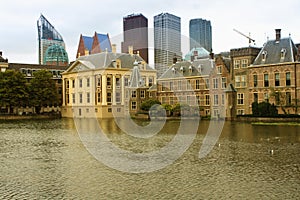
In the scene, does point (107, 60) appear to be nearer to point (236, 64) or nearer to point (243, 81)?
point (236, 64)

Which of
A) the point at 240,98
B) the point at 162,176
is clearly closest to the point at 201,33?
the point at 240,98

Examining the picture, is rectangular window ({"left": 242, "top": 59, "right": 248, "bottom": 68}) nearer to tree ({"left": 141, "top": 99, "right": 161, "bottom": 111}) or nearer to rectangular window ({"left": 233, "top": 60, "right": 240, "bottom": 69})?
rectangular window ({"left": 233, "top": 60, "right": 240, "bottom": 69})

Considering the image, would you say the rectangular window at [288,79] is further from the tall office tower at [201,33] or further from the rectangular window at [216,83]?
the tall office tower at [201,33]

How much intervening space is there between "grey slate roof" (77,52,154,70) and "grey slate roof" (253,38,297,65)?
32.6 m

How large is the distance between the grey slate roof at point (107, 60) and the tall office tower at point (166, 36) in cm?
1489

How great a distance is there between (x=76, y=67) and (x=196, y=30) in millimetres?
28547

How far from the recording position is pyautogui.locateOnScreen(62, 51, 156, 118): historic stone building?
272 feet

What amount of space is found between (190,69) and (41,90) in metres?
32.4

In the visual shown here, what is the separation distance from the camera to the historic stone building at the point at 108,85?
82.9 metres

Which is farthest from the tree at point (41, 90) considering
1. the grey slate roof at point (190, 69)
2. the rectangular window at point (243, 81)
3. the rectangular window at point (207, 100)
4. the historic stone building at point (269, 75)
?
the rectangular window at point (243, 81)

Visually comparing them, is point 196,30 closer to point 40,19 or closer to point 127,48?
point 127,48

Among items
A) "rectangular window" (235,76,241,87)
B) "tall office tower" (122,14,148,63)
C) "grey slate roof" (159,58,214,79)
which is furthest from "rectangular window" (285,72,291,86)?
"tall office tower" (122,14,148,63)

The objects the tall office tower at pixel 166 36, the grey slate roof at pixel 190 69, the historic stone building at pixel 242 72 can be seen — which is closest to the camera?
the tall office tower at pixel 166 36

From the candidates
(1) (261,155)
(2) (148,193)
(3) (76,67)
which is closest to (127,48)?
(3) (76,67)
